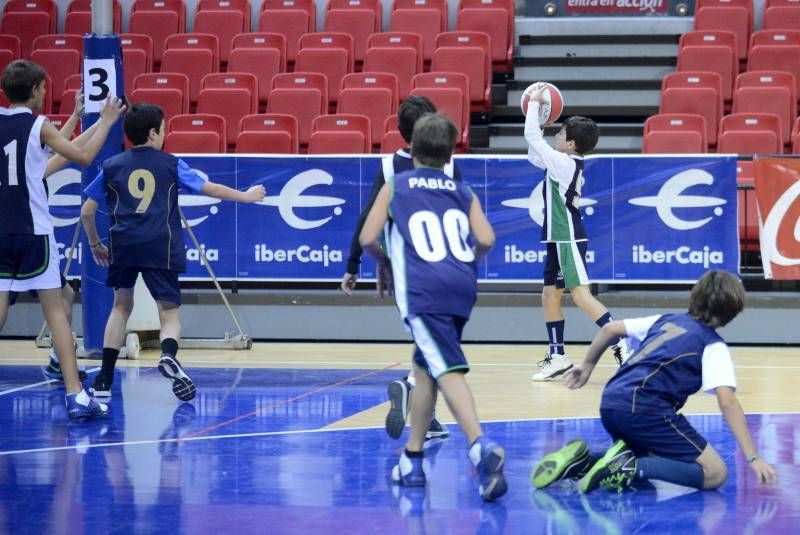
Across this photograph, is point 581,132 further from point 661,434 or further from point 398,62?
point 398,62

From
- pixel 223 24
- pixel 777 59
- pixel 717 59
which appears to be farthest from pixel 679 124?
pixel 223 24

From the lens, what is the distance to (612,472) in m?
5.48

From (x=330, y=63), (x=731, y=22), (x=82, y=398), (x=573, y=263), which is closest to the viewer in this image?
(x=82, y=398)

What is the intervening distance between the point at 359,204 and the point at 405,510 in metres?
6.69

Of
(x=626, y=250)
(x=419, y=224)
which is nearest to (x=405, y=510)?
(x=419, y=224)

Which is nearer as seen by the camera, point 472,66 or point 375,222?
point 375,222

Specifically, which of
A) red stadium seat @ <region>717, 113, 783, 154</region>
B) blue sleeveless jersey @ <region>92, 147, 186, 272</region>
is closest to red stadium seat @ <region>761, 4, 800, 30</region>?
red stadium seat @ <region>717, 113, 783, 154</region>

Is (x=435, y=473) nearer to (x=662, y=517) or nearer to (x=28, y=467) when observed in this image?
(x=662, y=517)

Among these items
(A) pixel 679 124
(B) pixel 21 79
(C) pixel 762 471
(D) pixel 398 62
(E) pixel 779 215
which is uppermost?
(B) pixel 21 79

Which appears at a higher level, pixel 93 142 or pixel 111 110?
pixel 111 110

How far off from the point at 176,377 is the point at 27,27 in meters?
10.9

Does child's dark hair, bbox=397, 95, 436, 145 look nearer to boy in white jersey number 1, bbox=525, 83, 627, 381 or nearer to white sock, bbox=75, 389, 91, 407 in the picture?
white sock, bbox=75, 389, 91, 407

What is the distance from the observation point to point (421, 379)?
18.5 ft

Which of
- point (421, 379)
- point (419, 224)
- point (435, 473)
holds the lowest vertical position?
point (435, 473)
